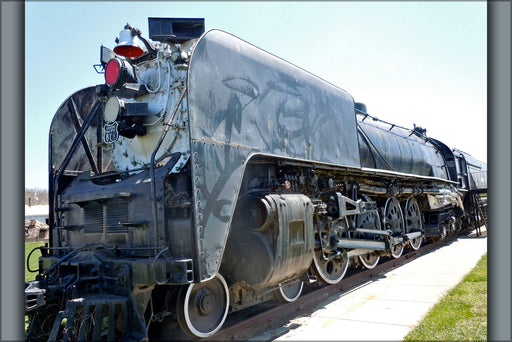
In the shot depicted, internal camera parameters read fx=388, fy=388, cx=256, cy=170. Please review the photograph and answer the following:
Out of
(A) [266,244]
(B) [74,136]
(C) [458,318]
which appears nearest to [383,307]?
(C) [458,318]

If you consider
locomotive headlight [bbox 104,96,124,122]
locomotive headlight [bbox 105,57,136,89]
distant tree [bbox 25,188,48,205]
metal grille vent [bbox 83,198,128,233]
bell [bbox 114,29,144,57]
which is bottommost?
distant tree [bbox 25,188,48,205]

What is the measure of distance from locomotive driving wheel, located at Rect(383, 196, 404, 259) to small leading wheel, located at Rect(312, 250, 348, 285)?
7.57 ft

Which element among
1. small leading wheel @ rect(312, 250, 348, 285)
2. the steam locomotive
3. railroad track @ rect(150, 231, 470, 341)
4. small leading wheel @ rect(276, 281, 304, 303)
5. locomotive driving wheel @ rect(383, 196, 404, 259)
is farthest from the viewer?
locomotive driving wheel @ rect(383, 196, 404, 259)

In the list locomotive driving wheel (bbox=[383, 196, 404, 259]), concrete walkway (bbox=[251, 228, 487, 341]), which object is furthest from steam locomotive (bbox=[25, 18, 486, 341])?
locomotive driving wheel (bbox=[383, 196, 404, 259])

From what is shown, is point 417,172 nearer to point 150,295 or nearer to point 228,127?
point 228,127

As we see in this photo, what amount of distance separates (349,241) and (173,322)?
10.6 feet

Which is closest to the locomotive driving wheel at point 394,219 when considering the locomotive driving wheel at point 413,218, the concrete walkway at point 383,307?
the locomotive driving wheel at point 413,218

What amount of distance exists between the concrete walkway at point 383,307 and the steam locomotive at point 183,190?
532mm

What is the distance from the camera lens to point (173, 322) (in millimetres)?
3910

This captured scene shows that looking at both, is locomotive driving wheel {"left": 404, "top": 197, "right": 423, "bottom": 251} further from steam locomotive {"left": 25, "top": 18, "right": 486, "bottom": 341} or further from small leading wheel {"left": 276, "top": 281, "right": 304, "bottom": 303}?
small leading wheel {"left": 276, "top": 281, "right": 304, "bottom": 303}

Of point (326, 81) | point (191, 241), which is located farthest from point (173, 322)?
point (326, 81)

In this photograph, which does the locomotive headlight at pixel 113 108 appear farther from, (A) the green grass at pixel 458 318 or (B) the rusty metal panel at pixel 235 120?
(A) the green grass at pixel 458 318

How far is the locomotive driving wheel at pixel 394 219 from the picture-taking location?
8578mm

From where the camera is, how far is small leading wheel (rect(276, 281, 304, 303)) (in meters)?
5.07
